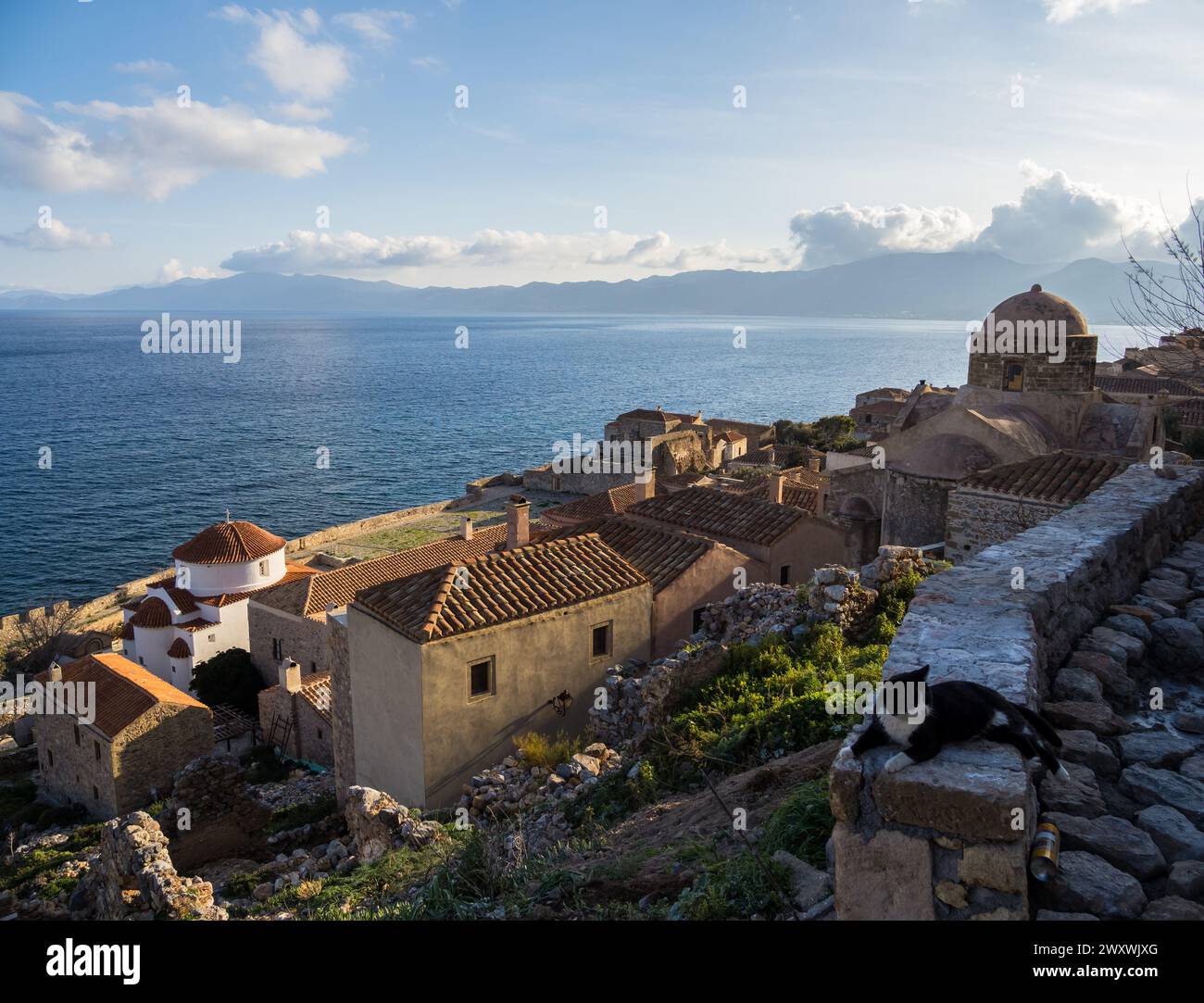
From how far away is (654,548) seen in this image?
17.1 metres

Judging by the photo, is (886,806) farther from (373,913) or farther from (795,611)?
(795,611)

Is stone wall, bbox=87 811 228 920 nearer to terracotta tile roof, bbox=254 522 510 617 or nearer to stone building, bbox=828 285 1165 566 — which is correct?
stone building, bbox=828 285 1165 566

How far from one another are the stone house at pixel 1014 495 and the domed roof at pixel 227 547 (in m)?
26.9

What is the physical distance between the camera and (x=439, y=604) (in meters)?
12.9

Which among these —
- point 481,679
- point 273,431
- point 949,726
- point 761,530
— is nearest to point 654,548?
point 761,530

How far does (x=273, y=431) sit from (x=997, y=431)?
9865cm

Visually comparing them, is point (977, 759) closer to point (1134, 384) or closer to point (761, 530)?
point (761, 530)

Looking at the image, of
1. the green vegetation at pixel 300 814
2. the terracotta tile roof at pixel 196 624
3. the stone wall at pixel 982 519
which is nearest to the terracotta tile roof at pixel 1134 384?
the stone wall at pixel 982 519

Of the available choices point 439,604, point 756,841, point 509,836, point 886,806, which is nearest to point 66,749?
point 439,604

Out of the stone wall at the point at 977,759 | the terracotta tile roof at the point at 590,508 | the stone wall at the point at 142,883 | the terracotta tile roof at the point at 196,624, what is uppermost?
the stone wall at the point at 977,759

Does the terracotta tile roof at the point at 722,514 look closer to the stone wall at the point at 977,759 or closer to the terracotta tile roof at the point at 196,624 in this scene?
the stone wall at the point at 977,759

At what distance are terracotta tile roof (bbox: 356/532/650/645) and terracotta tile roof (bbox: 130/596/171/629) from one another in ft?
73.6

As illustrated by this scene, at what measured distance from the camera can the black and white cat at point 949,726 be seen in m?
3.31

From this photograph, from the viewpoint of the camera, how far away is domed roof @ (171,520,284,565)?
33.0 m
